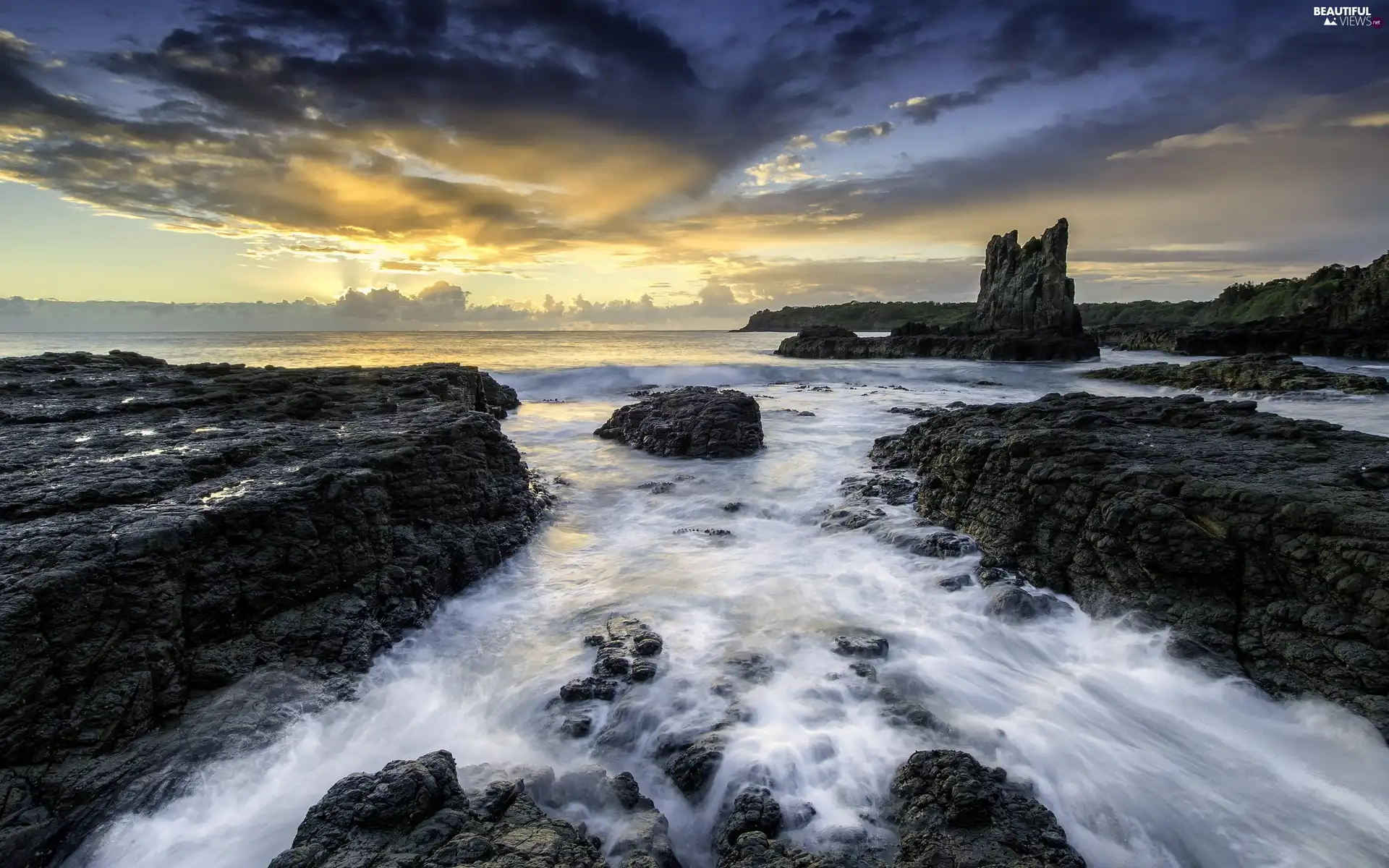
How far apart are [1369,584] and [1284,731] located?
1290 mm

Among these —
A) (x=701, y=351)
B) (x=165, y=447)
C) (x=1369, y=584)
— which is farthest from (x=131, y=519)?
(x=701, y=351)

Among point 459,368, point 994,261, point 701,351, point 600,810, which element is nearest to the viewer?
point 600,810

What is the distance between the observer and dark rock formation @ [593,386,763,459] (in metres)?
14.5

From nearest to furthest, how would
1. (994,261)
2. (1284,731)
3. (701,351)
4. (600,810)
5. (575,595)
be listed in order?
(600,810) → (1284,731) → (575,595) → (994,261) → (701,351)

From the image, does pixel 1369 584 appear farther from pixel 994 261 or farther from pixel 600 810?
pixel 994 261

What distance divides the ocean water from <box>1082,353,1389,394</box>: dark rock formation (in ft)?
69.3

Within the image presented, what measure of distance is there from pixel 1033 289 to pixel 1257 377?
124ft

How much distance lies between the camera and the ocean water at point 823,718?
390 cm

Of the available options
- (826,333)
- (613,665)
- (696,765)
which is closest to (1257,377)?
(613,665)

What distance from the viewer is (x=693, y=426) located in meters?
14.8

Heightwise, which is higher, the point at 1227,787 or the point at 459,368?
the point at 459,368

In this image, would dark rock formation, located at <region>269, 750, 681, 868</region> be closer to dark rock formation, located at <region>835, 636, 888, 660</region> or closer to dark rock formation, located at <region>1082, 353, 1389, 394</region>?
dark rock formation, located at <region>835, 636, 888, 660</region>

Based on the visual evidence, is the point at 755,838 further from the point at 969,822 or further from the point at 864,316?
the point at 864,316

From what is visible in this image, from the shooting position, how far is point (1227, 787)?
424 centimetres
